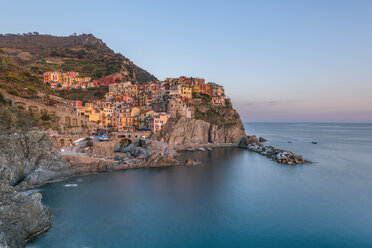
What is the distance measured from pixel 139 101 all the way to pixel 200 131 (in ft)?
62.6

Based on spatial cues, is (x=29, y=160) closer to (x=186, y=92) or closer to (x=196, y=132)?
(x=196, y=132)

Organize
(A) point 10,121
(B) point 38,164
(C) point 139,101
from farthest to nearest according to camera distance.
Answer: (C) point 139,101, (A) point 10,121, (B) point 38,164

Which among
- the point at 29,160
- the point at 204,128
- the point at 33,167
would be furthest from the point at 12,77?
the point at 204,128

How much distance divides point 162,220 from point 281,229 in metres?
8.60

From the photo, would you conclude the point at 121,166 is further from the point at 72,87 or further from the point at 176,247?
the point at 72,87

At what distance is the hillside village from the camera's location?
143ft

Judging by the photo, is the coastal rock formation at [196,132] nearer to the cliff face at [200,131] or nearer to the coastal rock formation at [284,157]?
the cliff face at [200,131]

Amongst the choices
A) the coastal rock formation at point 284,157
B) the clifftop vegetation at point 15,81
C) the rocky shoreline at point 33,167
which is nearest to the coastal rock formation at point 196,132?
the rocky shoreline at point 33,167

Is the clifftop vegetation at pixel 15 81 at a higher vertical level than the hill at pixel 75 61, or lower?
lower

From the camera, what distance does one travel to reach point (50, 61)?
8106 centimetres

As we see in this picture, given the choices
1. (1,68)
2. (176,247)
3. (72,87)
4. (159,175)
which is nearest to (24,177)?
(159,175)

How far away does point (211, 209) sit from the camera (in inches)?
703

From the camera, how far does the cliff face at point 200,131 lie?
Answer: 43097mm

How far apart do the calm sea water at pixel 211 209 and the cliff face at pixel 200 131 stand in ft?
47.2
